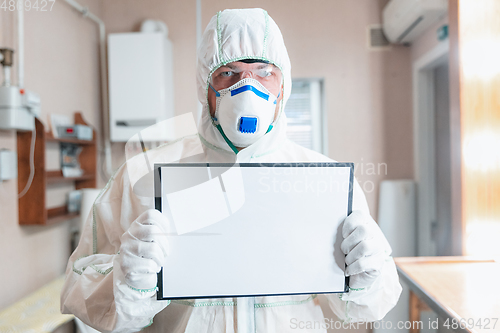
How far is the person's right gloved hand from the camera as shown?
58 centimetres

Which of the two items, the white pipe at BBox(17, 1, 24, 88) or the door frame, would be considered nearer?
the white pipe at BBox(17, 1, 24, 88)

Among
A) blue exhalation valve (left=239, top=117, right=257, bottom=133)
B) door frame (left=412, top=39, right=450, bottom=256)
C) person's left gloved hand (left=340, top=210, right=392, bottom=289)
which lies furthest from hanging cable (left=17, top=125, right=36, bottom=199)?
door frame (left=412, top=39, right=450, bottom=256)

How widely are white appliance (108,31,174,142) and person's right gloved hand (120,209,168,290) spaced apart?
119 cm

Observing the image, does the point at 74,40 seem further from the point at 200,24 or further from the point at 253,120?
the point at 253,120

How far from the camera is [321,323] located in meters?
0.76

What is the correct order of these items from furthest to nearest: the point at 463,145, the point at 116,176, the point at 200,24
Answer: the point at 463,145
the point at 200,24
the point at 116,176

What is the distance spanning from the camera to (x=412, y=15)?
1.63 metres

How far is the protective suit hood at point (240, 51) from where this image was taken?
0.72 m

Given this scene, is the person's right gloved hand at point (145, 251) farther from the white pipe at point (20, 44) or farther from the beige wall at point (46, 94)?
the white pipe at point (20, 44)

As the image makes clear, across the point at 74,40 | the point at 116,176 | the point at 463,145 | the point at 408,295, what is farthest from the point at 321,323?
the point at 74,40

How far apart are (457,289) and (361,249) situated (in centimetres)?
62

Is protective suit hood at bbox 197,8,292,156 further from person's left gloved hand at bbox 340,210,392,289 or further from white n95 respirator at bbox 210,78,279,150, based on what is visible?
person's left gloved hand at bbox 340,210,392,289

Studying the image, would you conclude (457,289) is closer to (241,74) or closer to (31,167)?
(241,74)

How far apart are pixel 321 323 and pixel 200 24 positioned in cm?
88
